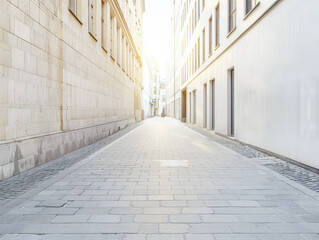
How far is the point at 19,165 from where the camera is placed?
5141 millimetres

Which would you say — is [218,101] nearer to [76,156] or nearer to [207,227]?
[76,156]

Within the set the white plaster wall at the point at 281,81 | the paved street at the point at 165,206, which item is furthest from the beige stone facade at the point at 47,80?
the white plaster wall at the point at 281,81

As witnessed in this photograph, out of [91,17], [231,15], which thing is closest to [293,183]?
[231,15]

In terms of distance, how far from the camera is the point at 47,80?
6.68 meters

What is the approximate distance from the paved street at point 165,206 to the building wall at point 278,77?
4.85 ft

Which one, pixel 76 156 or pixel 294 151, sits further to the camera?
pixel 76 156

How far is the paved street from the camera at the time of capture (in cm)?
272

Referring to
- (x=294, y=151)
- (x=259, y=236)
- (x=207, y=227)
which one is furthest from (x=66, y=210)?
(x=294, y=151)

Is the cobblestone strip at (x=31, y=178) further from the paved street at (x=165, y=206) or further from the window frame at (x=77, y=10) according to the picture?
the window frame at (x=77, y=10)

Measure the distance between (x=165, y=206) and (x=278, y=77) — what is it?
524 cm

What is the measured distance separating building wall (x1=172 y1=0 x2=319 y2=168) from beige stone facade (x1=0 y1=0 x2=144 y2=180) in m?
5.85

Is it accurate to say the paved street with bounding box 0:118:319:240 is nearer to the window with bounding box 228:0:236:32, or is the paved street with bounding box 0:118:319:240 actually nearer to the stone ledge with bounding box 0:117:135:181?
the stone ledge with bounding box 0:117:135:181

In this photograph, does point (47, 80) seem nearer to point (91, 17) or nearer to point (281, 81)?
point (91, 17)

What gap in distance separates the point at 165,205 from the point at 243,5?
8.96 m
